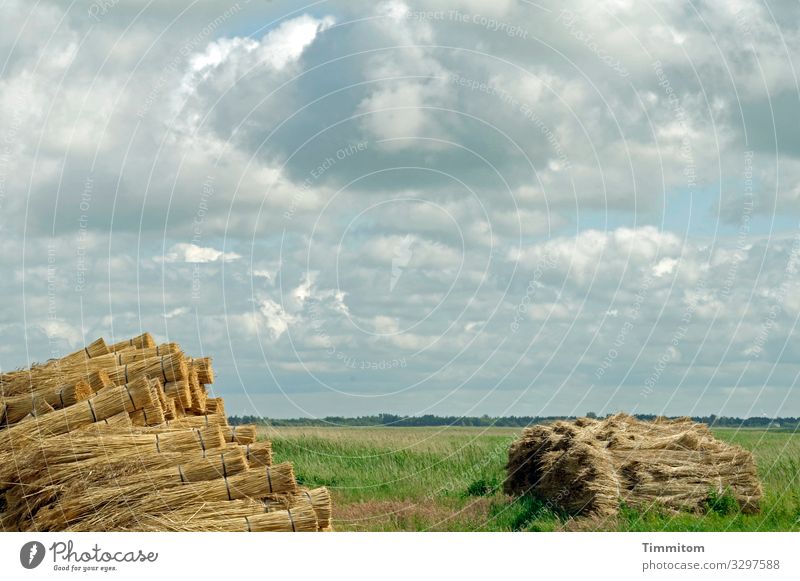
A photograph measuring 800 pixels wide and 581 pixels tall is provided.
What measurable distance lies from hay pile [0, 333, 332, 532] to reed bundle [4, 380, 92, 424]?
2 centimetres

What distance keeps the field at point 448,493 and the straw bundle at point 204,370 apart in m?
4.24

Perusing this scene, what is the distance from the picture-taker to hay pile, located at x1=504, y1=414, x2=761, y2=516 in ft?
56.5

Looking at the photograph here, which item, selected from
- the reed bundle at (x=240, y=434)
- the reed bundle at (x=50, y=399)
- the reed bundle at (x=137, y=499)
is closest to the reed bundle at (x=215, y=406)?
the reed bundle at (x=240, y=434)

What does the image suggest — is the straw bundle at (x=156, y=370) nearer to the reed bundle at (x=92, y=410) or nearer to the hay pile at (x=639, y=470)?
the reed bundle at (x=92, y=410)

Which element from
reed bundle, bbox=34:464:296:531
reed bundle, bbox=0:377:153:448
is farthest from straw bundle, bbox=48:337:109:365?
reed bundle, bbox=34:464:296:531

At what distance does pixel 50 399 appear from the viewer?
14484 mm

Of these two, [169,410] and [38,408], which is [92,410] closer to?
[169,410]

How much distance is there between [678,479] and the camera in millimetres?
17469

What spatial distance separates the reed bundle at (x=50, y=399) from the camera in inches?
566

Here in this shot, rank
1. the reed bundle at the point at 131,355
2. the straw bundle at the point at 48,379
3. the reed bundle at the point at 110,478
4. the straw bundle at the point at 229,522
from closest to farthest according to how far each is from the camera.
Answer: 1. the straw bundle at the point at 229,522
2. the reed bundle at the point at 110,478
3. the straw bundle at the point at 48,379
4. the reed bundle at the point at 131,355
